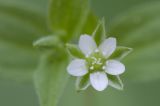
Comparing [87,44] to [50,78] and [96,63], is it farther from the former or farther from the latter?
[50,78]

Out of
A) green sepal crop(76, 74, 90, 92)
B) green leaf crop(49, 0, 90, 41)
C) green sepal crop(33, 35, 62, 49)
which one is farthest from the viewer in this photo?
green leaf crop(49, 0, 90, 41)

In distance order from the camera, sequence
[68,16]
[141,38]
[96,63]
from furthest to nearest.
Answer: [141,38] < [68,16] < [96,63]

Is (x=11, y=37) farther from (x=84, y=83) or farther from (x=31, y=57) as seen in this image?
(x=84, y=83)

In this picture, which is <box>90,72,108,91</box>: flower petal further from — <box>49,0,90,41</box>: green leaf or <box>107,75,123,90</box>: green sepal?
<box>49,0,90,41</box>: green leaf

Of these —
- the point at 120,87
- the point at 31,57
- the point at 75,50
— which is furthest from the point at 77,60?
the point at 31,57

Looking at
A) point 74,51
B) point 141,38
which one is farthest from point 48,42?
point 141,38

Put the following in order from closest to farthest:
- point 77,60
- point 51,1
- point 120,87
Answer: point 120,87
point 77,60
point 51,1

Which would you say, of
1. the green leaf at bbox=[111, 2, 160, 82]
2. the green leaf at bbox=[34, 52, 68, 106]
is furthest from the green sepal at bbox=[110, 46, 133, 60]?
the green leaf at bbox=[111, 2, 160, 82]
